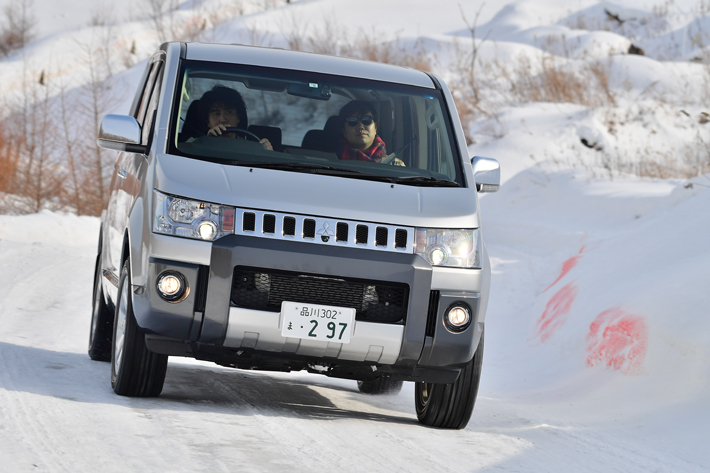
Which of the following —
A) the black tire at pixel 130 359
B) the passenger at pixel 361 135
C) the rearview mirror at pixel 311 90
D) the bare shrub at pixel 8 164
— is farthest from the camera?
the bare shrub at pixel 8 164

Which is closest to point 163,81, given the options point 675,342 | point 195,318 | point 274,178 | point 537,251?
point 274,178

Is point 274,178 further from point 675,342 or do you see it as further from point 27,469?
point 675,342

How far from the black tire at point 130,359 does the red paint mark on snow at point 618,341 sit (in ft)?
12.3

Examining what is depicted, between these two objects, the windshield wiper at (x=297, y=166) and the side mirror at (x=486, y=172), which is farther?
the side mirror at (x=486, y=172)

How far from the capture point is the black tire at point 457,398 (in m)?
5.30

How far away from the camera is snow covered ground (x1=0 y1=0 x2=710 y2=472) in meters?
4.37

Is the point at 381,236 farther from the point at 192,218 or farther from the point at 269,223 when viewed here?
the point at 192,218

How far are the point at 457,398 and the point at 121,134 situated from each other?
2.31 metres

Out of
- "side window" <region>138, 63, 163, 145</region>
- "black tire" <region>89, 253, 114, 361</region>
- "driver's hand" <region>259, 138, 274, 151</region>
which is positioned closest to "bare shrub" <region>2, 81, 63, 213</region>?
"black tire" <region>89, 253, 114, 361</region>

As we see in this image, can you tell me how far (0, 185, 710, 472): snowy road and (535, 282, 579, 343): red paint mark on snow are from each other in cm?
73

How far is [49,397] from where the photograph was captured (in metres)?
5.07

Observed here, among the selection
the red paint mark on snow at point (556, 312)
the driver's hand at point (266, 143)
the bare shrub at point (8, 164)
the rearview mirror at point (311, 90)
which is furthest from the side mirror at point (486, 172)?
the bare shrub at point (8, 164)

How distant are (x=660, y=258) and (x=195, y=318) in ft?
17.6

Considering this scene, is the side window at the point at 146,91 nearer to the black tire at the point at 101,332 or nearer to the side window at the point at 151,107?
the side window at the point at 151,107
